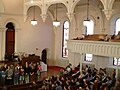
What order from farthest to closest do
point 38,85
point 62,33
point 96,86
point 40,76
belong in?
point 62,33, point 40,76, point 38,85, point 96,86

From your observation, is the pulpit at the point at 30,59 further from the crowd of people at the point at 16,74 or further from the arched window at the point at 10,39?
the crowd of people at the point at 16,74

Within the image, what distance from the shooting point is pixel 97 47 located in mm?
17141

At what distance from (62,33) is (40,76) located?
757cm

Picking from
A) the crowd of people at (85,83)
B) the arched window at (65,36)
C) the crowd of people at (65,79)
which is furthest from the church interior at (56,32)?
the crowd of people at (85,83)

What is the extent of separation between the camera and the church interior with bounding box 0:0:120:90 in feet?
69.7

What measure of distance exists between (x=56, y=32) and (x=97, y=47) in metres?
11.0

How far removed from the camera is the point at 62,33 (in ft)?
88.6

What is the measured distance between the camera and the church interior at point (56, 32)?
69.7 feet

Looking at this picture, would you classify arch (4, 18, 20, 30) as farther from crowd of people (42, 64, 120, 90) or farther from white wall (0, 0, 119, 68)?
crowd of people (42, 64, 120, 90)

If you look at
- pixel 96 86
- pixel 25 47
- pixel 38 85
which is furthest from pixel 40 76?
pixel 96 86

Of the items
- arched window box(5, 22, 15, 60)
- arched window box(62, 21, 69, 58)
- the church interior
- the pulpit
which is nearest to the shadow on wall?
the church interior

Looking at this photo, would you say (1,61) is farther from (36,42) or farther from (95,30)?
(95,30)

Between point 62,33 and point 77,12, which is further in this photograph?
point 62,33

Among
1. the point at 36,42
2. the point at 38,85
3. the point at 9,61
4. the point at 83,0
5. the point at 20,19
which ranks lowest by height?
the point at 38,85
